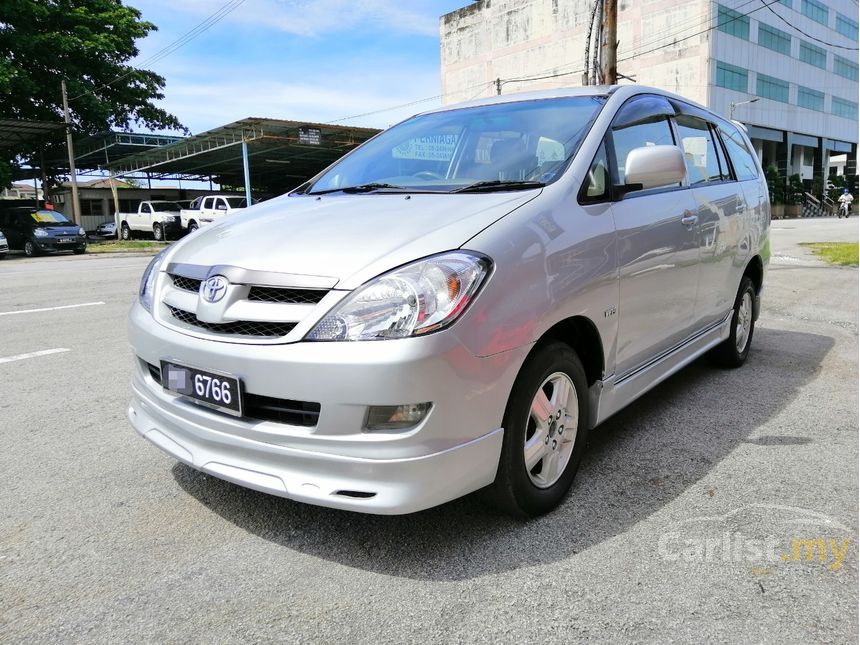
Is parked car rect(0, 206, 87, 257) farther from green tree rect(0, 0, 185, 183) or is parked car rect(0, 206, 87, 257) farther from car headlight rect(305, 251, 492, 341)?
car headlight rect(305, 251, 492, 341)

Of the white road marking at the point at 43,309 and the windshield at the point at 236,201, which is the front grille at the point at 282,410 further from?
the windshield at the point at 236,201

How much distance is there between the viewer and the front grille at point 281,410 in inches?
83.7

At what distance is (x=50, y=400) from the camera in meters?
4.11

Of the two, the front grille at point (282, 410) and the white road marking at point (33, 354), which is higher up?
the front grille at point (282, 410)

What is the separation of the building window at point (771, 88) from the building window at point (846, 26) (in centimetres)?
1044

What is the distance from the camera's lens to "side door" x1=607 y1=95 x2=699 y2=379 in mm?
2914

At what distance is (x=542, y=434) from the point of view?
99.0 inches

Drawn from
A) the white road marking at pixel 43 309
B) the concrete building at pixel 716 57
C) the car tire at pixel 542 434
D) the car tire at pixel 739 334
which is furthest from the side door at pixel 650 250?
the concrete building at pixel 716 57

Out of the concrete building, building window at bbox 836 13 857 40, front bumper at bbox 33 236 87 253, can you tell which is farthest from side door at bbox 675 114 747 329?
building window at bbox 836 13 857 40

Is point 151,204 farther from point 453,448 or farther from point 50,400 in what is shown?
point 453,448

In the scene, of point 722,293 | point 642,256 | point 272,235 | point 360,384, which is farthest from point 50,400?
point 722,293

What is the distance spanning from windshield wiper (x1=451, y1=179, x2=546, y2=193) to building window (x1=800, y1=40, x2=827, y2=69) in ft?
184

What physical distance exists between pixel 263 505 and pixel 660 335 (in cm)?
201

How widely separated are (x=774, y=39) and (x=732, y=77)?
7.04 meters
